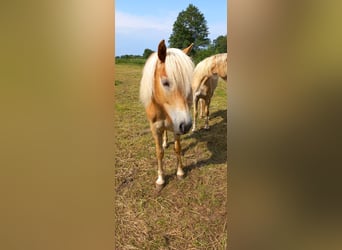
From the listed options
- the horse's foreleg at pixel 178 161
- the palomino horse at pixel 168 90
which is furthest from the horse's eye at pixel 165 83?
the horse's foreleg at pixel 178 161

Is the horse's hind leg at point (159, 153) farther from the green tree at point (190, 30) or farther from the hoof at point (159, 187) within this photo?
the green tree at point (190, 30)

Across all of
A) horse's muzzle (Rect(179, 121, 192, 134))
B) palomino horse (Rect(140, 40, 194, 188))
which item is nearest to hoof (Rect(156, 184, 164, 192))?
palomino horse (Rect(140, 40, 194, 188))

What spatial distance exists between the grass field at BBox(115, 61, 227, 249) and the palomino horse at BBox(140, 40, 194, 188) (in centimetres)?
3

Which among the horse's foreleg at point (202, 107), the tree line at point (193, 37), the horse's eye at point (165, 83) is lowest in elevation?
the horse's foreleg at point (202, 107)

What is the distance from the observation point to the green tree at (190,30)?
92cm

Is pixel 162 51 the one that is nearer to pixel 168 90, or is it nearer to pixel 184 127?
pixel 168 90

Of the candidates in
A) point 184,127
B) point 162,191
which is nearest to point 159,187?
point 162,191

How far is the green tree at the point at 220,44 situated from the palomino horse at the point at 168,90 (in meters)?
0.10

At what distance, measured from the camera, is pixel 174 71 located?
953 mm
